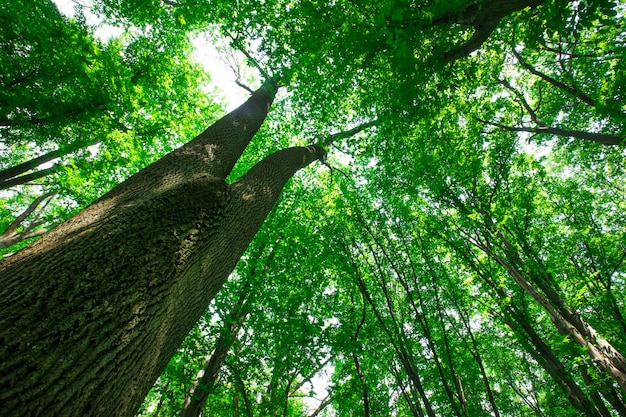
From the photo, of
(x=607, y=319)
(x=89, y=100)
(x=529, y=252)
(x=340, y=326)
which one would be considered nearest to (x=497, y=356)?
(x=607, y=319)

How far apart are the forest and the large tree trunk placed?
12 millimetres

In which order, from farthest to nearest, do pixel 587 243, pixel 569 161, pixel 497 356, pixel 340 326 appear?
pixel 497 356, pixel 569 161, pixel 587 243, pixel 340 326

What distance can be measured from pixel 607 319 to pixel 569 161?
6548mm

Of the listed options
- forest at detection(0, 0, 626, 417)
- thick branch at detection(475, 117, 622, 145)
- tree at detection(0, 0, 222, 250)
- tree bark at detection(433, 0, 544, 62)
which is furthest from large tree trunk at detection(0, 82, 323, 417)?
thick branch at detection(475, 117, 622, 145)

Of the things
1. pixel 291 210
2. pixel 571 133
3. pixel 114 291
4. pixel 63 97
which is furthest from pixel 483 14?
pixel 63 97

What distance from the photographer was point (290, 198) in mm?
9781

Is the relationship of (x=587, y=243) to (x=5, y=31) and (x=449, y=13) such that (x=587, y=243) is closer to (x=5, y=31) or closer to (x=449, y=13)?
(x=449, y=13)

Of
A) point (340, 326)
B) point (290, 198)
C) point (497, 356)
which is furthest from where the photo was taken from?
point (497, 356)

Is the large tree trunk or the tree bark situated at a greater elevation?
the tree bark

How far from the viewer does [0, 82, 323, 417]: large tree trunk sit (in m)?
1.32

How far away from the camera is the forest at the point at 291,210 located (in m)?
1.80

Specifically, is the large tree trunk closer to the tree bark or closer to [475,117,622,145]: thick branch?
the tree bark

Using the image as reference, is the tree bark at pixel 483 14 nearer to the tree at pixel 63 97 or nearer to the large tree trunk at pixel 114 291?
the large tree trunk at pixel 114 291

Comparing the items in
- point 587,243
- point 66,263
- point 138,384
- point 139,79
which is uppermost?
point 139,79
